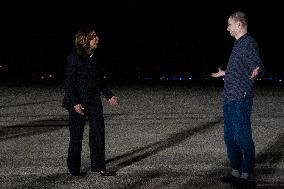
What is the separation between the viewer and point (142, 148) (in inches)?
347

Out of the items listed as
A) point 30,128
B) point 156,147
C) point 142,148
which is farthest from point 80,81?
point 30,128

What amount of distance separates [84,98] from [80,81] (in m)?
0.19

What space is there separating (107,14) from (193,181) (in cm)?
5427

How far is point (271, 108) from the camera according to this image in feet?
51.2

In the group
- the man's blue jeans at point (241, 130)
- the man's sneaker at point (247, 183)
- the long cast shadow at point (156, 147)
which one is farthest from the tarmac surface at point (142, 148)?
the man's blue jeans at point (241, 130)

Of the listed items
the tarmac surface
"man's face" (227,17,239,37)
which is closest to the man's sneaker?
the tarmac surface

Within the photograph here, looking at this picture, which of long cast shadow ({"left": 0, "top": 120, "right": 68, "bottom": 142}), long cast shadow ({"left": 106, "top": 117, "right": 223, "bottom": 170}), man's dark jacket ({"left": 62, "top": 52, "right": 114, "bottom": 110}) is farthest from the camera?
long cast shadow ({"left": 0, "top": 120, "right": 68, "bottom": 142})

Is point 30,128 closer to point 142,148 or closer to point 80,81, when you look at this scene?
point 142,148

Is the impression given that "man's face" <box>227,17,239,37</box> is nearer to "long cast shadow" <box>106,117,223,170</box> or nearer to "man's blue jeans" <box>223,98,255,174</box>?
"man's blue jeans" <box>223,98,255,174</box>

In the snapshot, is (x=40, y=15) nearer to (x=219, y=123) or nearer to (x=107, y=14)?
(x=107, y=14)

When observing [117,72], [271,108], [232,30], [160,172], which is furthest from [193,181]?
[117,72]

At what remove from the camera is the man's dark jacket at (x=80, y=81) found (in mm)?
6625

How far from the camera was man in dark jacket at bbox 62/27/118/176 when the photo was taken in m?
6.64

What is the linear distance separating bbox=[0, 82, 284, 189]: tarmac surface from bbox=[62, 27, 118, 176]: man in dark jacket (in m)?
0.21
